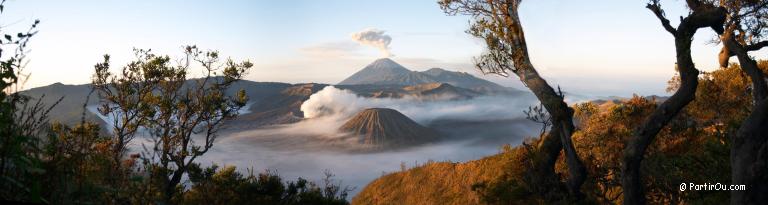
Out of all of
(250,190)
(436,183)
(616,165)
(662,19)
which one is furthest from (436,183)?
(662,19)

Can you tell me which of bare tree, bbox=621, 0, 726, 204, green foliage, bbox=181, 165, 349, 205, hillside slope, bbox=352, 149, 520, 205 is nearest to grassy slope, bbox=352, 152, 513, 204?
hillside slope, bbox=352, 149, 520, 205

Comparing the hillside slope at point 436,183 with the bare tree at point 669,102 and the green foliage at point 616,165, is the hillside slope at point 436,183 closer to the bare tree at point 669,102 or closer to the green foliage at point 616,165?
the green foliage at point 616,165

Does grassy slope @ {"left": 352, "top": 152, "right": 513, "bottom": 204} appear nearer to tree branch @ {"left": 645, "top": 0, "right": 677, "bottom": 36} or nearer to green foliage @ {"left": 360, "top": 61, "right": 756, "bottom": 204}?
green foliage @ {"left": 360, "top": 61, "right": 756, "bottom": 204}

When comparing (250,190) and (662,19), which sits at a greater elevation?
(662,19)

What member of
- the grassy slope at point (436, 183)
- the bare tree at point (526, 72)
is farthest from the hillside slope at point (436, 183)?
the bare tree at point (526, 72)

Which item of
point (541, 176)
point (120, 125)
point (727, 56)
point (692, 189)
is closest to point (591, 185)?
point (541, 176)

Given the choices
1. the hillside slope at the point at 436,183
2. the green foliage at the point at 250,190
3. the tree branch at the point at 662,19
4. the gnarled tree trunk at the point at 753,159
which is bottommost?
the hillside slope at the point at 436,183

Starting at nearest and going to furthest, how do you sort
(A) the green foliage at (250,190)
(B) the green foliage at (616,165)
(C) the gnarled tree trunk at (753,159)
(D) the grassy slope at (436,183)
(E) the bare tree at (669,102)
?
1. (C) the gnarled tree trunk at (753,159)
2. (E) the bare tree at (669,102)
3. (B) the green foliage at (616,165)
4. (A) the green foliage at (250,190)
5. (D) the grassy slope at (436,183)

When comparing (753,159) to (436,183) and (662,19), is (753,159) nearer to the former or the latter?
(662,19)
